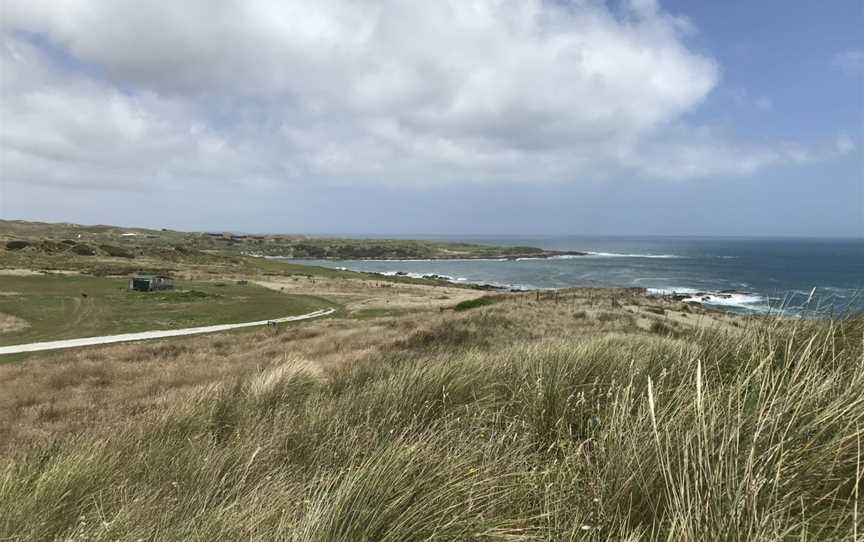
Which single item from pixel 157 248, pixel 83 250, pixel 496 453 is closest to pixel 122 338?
pixel 496 453

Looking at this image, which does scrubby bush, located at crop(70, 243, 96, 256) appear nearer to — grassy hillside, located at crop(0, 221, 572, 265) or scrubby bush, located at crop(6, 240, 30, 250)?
grassy hillside, located at crop(0, 221, 572, 265)

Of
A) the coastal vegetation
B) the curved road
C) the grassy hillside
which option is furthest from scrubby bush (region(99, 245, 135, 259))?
the coastal vegetation

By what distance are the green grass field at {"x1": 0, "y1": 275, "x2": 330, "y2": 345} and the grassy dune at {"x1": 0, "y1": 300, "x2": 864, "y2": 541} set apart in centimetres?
2463

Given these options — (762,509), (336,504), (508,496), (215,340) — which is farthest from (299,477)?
(215,340)

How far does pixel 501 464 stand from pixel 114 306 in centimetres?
3666

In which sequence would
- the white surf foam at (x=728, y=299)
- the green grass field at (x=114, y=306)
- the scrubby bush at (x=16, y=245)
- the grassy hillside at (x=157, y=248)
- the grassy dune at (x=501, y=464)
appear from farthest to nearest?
the grassy hillside at (x=157, y=248) → the scrubby bush at (x=16, y=245) → the white surf foam at (x=728, y=299) → the green grass field at (x=114, y=306) → the grassy dune at (x=501, y=464)

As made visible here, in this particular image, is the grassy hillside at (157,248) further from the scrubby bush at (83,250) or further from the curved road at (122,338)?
the curved road at (122,338)

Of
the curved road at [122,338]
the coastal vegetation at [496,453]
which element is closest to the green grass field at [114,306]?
the curved road at [122,338]

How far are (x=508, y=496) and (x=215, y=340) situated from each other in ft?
68.7

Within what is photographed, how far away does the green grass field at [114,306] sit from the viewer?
26.3 m

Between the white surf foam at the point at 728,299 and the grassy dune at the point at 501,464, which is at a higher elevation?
the grassy dune at the point at 501,464

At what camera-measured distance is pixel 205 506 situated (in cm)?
315

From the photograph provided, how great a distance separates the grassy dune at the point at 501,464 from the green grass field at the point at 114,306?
970 inches

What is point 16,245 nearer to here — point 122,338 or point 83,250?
point 83,250
